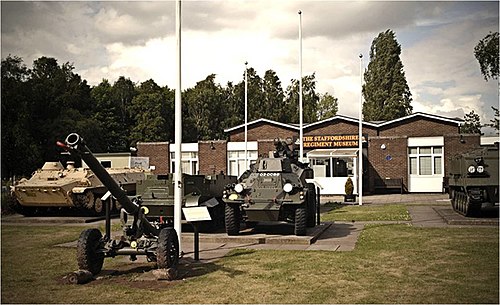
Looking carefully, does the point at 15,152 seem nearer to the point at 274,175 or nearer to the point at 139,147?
the point at 139,147

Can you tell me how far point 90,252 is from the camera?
30.9 ft

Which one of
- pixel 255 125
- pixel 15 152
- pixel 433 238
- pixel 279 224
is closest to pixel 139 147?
pixel 255 125

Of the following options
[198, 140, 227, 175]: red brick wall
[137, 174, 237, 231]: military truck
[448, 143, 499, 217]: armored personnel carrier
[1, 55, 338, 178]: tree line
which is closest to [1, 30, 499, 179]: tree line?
[1, 55, 338, 178]: tree line

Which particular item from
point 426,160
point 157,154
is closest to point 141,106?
point 157,154

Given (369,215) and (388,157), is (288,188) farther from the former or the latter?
(388,157)

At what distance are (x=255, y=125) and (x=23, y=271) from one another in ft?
95.0

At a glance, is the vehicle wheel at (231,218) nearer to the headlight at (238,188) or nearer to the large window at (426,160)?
the headlight at (238,188)

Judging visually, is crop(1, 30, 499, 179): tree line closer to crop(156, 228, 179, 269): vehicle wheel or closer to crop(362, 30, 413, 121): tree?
crop(362, 30, 413, 121): tree

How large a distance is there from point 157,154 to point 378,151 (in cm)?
1453

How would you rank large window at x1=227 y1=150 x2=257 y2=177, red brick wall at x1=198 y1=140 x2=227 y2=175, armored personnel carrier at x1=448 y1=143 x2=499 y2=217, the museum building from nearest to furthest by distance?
armored personnel carrier at x1=448 y1=143 x2=499 y2=217, the museum building, large window at x1=227 y1=150 x2=257 y2=177, red brick wall at x1=198 y1=140 x2=227 y2=175

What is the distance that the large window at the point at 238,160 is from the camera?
37188 mm

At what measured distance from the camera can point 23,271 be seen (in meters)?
10.2

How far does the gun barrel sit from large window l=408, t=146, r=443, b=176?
27.3m

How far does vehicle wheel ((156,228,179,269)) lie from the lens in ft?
29.7
